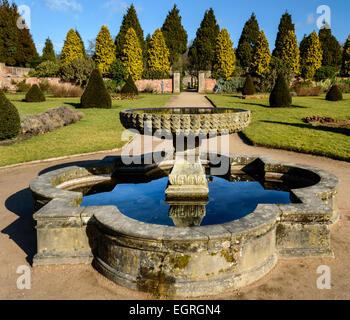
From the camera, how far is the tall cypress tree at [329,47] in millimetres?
46719

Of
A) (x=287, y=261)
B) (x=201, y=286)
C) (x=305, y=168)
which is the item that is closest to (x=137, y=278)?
(x=201, y=286)

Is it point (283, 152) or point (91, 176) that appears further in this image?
point (283, 152)

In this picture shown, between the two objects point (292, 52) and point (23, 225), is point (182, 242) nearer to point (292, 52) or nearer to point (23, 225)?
point (23, 225)

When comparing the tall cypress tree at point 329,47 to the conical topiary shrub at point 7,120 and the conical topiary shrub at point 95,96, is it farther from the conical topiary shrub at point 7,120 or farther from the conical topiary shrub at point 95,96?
the conical topiary shrub at point 7,120

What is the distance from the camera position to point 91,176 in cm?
569

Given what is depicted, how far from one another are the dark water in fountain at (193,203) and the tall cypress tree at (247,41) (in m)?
48.7

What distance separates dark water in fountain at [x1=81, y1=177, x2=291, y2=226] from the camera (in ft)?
12.5

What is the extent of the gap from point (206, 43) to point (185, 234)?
53304 mm

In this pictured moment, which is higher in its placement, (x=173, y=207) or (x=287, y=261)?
(x=173, y=207)

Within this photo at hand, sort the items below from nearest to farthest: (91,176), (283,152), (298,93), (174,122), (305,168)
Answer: (174,122)
(305,168)
(91,176)
(283,152)
(298,93)

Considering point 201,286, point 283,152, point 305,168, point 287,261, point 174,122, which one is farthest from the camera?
point 283,152

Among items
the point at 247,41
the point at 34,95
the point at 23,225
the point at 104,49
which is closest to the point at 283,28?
the point at 247,41

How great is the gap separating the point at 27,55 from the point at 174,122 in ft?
184
